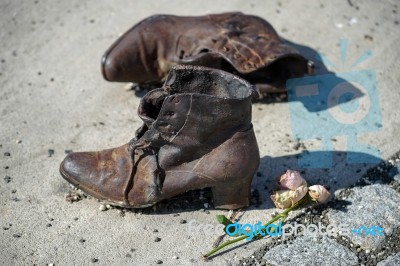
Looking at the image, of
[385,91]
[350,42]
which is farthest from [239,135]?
[350,42]

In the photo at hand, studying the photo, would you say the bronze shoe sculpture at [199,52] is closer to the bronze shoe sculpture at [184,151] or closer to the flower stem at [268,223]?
the bronze shoe sculpture at [184,151]

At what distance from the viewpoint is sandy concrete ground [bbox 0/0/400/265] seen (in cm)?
294

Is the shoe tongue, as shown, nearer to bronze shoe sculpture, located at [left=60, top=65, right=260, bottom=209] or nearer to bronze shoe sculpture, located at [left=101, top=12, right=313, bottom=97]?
bronze shoe sculpture, located at [left=60, top=65, right=260, bottom=209]

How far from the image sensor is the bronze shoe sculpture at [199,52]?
3.83 meters

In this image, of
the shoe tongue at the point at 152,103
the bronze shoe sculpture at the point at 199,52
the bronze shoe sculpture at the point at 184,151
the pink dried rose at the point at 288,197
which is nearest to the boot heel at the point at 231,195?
the bronze shoe sculpture at the point at 184,151

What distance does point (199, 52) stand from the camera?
3.84 meters

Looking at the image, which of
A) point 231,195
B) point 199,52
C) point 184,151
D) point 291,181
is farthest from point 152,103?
point 199,52

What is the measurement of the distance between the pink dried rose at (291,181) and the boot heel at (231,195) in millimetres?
197

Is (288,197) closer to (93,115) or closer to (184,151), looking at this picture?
(184,151)

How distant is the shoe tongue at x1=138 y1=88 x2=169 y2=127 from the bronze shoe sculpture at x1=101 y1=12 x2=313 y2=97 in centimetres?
84

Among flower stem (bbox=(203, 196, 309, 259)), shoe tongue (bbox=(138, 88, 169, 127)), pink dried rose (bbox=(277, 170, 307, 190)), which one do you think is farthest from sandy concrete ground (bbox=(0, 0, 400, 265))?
shoe tongue (bbox=(138, 88, 169, 127))

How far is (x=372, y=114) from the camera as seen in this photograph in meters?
3.87

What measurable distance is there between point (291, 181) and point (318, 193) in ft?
0.51

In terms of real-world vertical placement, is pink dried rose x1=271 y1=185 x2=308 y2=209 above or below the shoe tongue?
below
